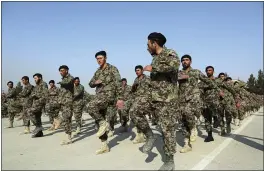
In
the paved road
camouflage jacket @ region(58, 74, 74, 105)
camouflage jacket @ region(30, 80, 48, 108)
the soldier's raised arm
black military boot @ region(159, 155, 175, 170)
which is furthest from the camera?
camouflage jacket @ region(30, 80, 48, 108)

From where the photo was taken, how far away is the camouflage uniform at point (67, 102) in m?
8.94

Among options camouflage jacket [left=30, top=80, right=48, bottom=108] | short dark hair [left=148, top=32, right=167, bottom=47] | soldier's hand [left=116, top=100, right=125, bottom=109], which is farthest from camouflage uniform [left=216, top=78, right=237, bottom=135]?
camouflage jacket [left=30, top=80, right=48, bottom=108]

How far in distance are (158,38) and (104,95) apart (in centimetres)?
239

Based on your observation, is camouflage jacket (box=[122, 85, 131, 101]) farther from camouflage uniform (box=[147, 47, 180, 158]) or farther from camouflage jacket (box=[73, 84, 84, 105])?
camouflage uniform (box=[147, 47, 180, 158])

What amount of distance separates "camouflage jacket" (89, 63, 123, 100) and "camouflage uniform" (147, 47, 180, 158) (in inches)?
76.6

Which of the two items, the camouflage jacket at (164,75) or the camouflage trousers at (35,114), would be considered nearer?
the camouflage jacket at (164,75)

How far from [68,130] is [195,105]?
12.4 feet

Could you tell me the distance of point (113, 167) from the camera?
564 cm

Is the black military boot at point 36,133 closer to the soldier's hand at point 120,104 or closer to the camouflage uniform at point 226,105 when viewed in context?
the soldier's hand at point 120,104

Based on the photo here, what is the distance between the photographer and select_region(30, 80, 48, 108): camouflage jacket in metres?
10.8

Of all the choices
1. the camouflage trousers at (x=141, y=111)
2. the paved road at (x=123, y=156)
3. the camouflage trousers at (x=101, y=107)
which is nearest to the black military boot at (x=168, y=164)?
the paved road at (x=123, y=156)

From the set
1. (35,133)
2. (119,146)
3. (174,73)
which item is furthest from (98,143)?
(174,73)

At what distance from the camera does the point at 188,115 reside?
7.38 meters

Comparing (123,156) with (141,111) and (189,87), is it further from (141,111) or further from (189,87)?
(189,87)
